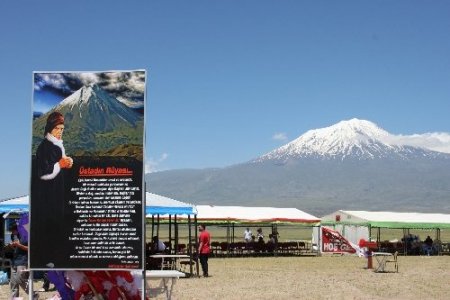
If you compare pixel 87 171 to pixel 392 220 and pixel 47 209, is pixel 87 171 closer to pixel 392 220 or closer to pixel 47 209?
pixel 47 209

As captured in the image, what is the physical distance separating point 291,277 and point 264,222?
44.0 ft

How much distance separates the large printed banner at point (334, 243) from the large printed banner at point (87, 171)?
24.8m

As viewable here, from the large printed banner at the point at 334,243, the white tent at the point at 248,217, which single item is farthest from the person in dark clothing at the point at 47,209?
the large printed banner at the point at 334,243

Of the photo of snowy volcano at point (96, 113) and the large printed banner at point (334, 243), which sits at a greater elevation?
the photo of snowy volcano at point (96, 113)

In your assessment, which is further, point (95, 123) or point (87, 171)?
point (95, 123)

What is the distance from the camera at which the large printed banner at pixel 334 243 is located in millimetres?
32463

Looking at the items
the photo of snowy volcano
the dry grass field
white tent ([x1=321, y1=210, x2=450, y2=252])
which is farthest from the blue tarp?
white tent ([x1=321, y1=210, x2=450, y2=252])

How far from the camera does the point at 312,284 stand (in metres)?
16.5

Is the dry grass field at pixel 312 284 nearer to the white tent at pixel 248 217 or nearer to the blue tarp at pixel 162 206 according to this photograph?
the blue tarp at pixel 162 206

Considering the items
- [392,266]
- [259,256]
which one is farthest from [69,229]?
[259,256]

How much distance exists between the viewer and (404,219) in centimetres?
3397

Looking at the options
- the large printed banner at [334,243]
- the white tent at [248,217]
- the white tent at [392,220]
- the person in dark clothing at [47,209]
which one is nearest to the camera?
the person in dark clothing at [47,209]

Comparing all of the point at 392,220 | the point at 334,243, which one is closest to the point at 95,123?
the point at 334,243

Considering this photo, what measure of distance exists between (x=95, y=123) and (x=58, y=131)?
0.42 metres
